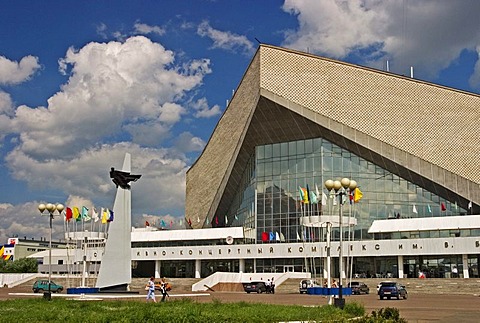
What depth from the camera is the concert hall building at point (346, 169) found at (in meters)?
51.7

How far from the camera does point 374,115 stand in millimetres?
55469

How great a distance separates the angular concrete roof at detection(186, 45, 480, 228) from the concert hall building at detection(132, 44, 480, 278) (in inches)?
3.8

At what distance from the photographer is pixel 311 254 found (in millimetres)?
52750

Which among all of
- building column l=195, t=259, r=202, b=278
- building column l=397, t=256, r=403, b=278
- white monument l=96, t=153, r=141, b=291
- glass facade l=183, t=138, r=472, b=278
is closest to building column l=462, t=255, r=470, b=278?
glass facade l=183, t=138, r=472, b=278

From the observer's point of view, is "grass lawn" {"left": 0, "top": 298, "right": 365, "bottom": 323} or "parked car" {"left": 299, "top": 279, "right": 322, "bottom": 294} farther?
"parked car" {"left": 299, "top": 279, "right": 322, "bottom": 294}

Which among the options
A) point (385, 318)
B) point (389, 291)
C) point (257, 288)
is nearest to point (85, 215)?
point (257, 288)

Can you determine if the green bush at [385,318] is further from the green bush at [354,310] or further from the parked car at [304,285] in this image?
the parked car at [304,285]

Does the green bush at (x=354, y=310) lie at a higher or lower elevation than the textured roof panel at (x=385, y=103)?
lower

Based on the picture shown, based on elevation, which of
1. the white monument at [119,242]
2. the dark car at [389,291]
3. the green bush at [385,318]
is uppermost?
the white monument at [119,242]

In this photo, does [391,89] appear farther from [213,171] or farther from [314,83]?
[213,171]

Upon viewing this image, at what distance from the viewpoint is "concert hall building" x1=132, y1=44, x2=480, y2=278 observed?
169ft

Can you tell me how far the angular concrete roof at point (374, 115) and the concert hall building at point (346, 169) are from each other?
0.32 ft

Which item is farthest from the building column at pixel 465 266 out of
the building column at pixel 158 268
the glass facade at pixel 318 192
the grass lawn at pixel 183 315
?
the grass lawn at pixel 183 315

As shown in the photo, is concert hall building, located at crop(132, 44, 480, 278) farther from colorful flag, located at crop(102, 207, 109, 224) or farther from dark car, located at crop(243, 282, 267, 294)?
colorful flag, located at crop(102, 207, 109, 224)
